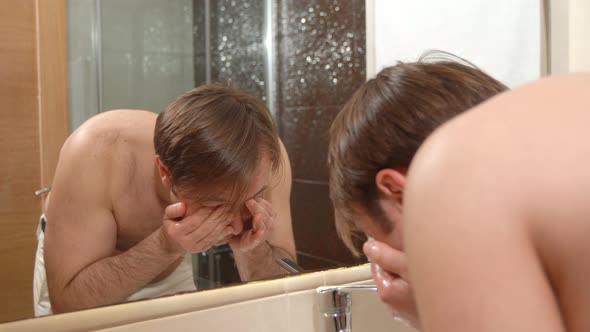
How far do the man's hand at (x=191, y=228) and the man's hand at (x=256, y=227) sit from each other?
0.12 feet

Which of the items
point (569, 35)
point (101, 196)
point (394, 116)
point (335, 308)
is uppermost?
point (569, 35)

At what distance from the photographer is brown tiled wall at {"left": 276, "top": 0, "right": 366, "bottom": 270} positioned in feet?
2.83

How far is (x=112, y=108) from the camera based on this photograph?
73cm

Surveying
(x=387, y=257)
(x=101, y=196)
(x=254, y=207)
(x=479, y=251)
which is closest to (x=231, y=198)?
(x=254, y=207)

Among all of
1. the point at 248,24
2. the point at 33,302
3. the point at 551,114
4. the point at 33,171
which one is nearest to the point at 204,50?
the point at 248,24

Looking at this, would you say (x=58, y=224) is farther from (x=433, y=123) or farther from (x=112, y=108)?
(x=433, y=123)

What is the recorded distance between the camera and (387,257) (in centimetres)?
58

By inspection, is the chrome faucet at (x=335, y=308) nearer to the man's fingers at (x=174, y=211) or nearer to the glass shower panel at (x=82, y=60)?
the man's fingers at (x=174, y=211)

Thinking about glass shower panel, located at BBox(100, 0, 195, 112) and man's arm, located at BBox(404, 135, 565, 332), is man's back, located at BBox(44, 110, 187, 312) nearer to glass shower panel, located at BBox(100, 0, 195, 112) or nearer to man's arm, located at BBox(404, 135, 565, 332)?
glass shower panel, located at BBox(100, 0, 195, 112)

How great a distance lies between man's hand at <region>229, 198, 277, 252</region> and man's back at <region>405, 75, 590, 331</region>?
0.47 m

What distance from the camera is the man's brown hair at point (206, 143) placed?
0.75 metres

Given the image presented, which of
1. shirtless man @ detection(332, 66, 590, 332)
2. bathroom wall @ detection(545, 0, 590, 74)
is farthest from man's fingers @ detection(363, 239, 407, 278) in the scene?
bathroom wall @ detection(545, 0, 590, 74)

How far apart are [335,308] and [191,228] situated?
0.88 ft

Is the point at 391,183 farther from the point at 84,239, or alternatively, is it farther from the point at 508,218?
the point at 84,239
